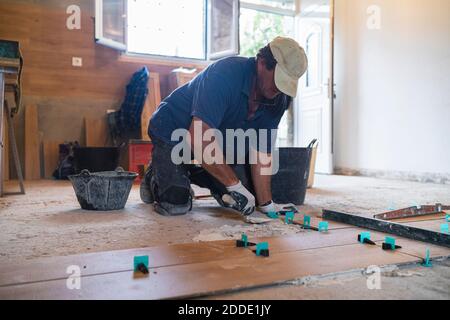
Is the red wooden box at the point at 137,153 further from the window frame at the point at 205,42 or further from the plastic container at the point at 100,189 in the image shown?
the plastic container at the point at 100,189

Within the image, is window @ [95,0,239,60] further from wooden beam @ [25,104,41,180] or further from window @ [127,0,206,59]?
wooden beam @ [25,104,41,180]

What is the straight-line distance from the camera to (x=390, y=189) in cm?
341

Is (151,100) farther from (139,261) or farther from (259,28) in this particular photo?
(259,28)

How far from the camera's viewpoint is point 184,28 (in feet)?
17.0

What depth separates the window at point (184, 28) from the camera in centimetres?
488

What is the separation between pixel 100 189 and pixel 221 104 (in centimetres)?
88

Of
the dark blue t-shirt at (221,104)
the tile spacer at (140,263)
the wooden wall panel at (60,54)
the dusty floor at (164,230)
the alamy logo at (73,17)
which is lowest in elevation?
the dusty floor at (164,230)

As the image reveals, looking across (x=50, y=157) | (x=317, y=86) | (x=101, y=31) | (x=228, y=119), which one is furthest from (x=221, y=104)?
(x=317, y=86)

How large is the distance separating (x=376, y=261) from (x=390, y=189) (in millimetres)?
2456

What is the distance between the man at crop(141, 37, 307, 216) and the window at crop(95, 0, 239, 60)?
Result: 282 cm

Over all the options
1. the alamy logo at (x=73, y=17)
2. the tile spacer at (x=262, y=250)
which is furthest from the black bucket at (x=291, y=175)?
the alamy logo at (x=73, y=17)

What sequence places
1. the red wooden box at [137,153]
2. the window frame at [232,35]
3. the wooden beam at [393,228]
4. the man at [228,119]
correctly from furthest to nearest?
the window frame at [232,35] → the red wooden box at [137,153] → the man at [228,119] → the wooden beam at [393,228]

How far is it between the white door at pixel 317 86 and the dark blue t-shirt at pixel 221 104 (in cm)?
342

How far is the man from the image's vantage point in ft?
5.72
